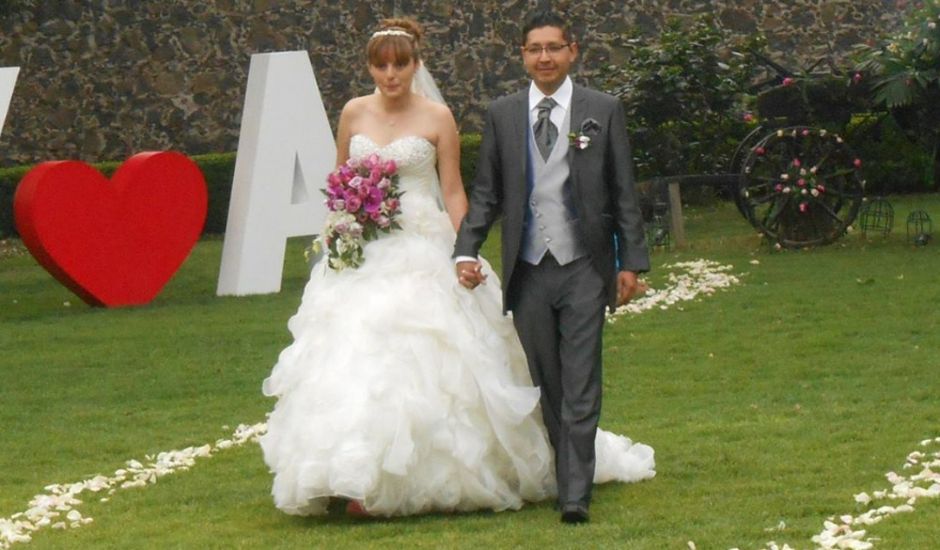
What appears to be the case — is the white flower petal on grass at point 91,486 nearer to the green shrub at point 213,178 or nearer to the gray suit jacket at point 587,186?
the gray suit jacket at point 587,186

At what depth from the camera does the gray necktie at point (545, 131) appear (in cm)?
658

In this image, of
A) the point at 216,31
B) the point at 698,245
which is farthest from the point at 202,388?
the point at 216,31

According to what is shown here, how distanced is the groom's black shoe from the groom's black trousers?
0.02 meters

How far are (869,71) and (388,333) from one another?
9.58m

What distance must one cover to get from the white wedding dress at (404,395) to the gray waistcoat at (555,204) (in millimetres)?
445

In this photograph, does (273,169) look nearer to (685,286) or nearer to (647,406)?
(685,286)

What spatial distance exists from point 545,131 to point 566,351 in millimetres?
784

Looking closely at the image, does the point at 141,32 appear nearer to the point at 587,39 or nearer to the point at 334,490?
the point at 587,39

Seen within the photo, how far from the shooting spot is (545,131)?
21.6 ft

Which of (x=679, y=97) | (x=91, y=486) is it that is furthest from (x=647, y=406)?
(x=679, y=97)

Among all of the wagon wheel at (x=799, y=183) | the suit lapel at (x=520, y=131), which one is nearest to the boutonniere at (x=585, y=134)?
the suit lapel at (x=520, y=131)

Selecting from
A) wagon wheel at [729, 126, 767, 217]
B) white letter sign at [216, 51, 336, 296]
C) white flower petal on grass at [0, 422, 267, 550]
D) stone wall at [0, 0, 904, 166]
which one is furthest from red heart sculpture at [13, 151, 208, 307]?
stone wall at [0, 0, 904, 166]

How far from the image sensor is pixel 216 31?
21.8 m

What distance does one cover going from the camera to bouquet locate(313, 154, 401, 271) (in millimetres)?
6898
